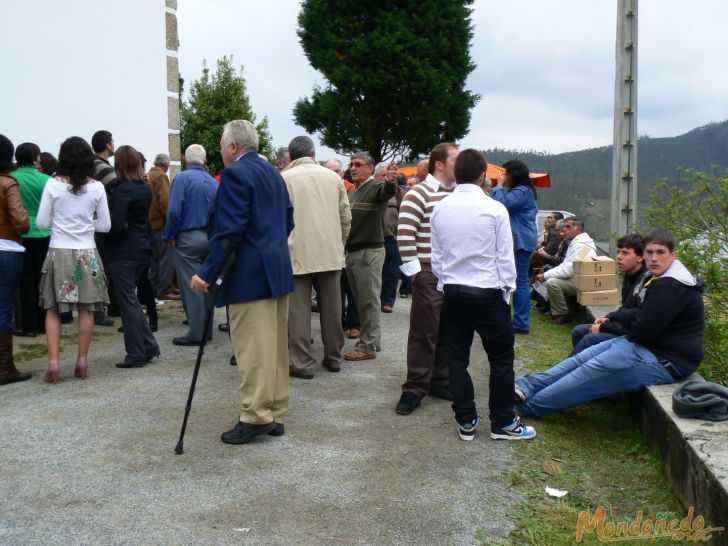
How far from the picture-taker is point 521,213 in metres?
8.45

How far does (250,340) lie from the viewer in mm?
4680

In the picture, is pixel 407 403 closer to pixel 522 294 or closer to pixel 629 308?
pixel 629 308

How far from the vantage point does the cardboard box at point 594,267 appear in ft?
28.5

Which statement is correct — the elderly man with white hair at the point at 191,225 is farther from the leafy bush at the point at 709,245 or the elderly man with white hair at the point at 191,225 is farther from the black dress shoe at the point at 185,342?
the leafy bush at the point at 709,245

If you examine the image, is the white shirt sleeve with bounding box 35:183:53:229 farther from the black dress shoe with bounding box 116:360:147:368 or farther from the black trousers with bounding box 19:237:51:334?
the black trousers with bounding box 19:237:51:334

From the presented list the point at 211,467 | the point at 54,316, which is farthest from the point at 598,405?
the point at 54,316

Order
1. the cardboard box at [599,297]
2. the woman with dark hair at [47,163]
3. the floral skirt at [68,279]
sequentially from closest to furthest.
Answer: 1. the floral skirt at [68,279]
2. the woman with dark hair at [47,163]
3. the cardboard box at [599,297]

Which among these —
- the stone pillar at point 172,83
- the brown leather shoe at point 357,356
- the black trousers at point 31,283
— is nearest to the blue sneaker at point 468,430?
the brown leather shoe at point 357,356

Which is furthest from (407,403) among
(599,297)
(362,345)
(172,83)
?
(172,83)

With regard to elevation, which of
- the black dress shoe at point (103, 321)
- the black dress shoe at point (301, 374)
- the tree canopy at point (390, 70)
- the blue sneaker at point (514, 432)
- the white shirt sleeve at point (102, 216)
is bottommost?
the blue sneaker at point (514, 432)

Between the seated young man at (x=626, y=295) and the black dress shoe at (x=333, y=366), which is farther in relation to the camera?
the black dress shoe at (x=333, y=366)

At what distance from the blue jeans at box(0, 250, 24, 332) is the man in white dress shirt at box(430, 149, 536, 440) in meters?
3.48

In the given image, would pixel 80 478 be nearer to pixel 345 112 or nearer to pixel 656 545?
pixel 656 545

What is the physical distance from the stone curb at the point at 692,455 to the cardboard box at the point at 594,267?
397cm
